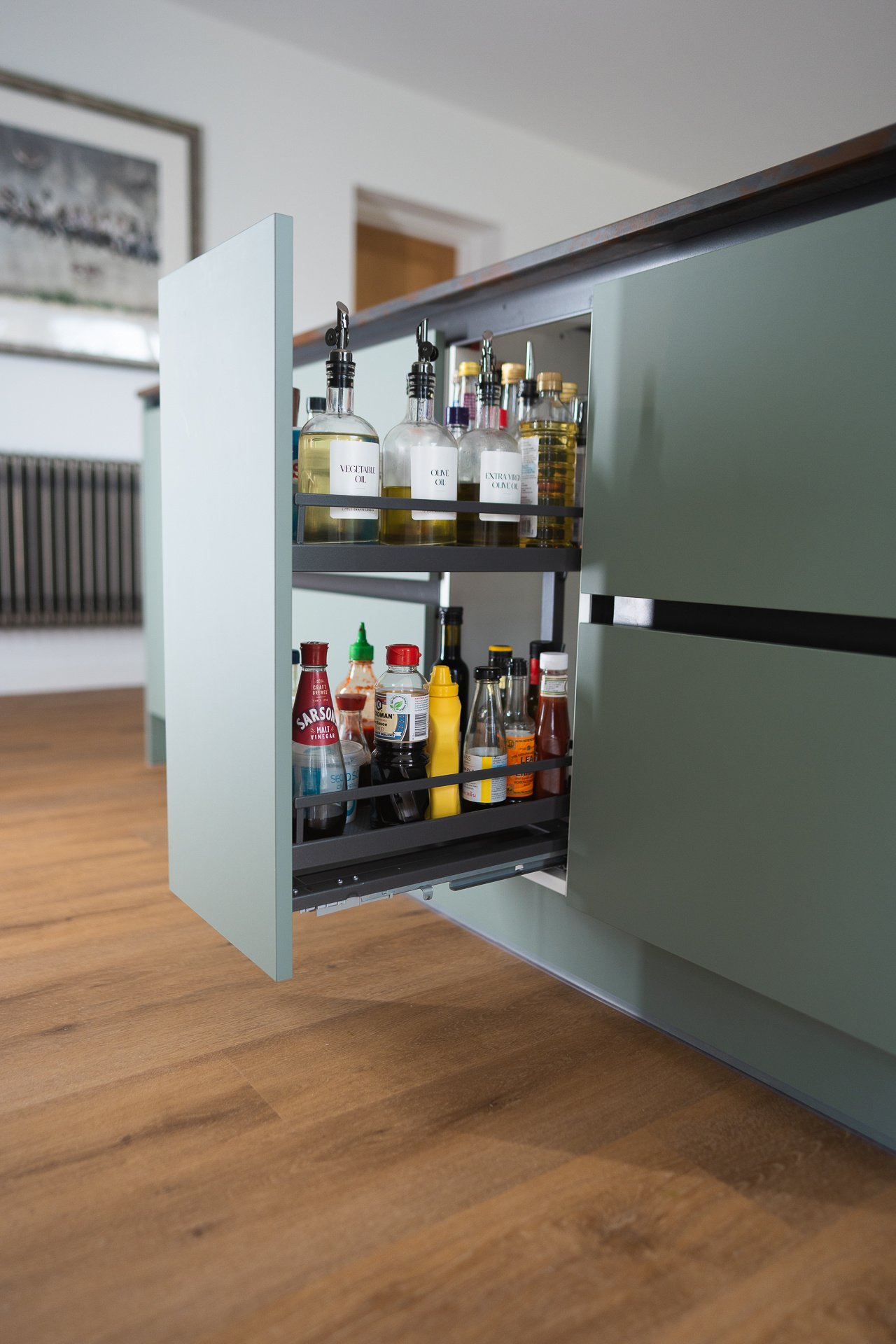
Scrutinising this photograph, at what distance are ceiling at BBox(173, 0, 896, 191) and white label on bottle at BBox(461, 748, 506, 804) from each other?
3305 millimetres

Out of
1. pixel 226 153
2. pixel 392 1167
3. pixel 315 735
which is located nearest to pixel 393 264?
pixel 226 153

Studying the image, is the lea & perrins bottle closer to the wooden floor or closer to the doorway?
the wooden floor

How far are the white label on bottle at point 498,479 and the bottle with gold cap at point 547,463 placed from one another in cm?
7

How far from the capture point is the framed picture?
11.0 feet

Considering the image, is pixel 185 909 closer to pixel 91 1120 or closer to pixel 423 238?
pixel 91 1120

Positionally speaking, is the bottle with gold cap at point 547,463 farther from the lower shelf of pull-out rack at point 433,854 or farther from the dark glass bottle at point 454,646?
the lower shelf of pull-out rack at point 433,854

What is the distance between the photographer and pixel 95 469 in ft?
11.9

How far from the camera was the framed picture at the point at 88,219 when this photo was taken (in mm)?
3348

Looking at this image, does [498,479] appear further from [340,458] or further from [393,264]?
[393,264]

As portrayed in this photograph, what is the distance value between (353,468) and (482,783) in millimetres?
445

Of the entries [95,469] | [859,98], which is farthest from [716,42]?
[95,469]

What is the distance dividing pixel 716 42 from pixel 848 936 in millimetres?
3870

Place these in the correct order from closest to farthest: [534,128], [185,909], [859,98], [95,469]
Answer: [185,909] < [95,469] < [859,98] < [534,128]

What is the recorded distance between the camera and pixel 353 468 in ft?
3.42
